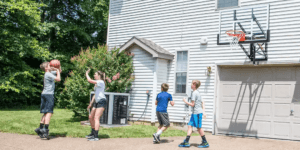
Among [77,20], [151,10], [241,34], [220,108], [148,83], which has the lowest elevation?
[220,108]

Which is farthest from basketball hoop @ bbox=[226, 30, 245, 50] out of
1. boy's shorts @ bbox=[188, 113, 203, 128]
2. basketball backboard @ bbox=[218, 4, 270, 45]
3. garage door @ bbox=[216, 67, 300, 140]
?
boy's shorts @ bbox=[188, 113, 203, 128]

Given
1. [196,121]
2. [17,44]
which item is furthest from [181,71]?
[17,44]

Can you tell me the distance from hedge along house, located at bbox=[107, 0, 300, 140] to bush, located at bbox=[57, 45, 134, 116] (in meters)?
0.47

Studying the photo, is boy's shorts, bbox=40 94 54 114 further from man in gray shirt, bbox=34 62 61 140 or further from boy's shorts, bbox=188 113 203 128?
boy's shorts, bbox=188 113 203 128

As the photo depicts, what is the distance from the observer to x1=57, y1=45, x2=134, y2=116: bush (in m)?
10.9

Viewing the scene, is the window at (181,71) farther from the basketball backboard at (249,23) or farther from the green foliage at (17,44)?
the green foliage at (17,44)

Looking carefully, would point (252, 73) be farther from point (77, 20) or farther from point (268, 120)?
point (77, 20)

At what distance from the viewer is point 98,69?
35.9 feet

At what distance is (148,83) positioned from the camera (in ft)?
36.4

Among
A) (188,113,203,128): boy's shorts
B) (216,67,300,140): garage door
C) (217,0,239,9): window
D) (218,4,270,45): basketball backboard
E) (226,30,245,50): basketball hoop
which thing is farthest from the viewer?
(217,0,239,9): window

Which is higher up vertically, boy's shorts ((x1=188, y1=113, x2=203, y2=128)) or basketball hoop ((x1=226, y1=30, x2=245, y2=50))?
basketball hoop ((x1=226, y1=30, x2=245, y2=50))

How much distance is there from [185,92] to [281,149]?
14.1 feet

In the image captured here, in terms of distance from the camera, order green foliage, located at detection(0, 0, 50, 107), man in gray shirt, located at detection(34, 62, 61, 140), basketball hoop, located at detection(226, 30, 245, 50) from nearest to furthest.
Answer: man in gray shirt, located at detection(34, 62, 61, 140), basketball hoop, located at detection(226, 30, 245, 50), green foliage, located at detection(0, 0, 50, 107)

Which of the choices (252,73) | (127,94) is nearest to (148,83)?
(127,94)
